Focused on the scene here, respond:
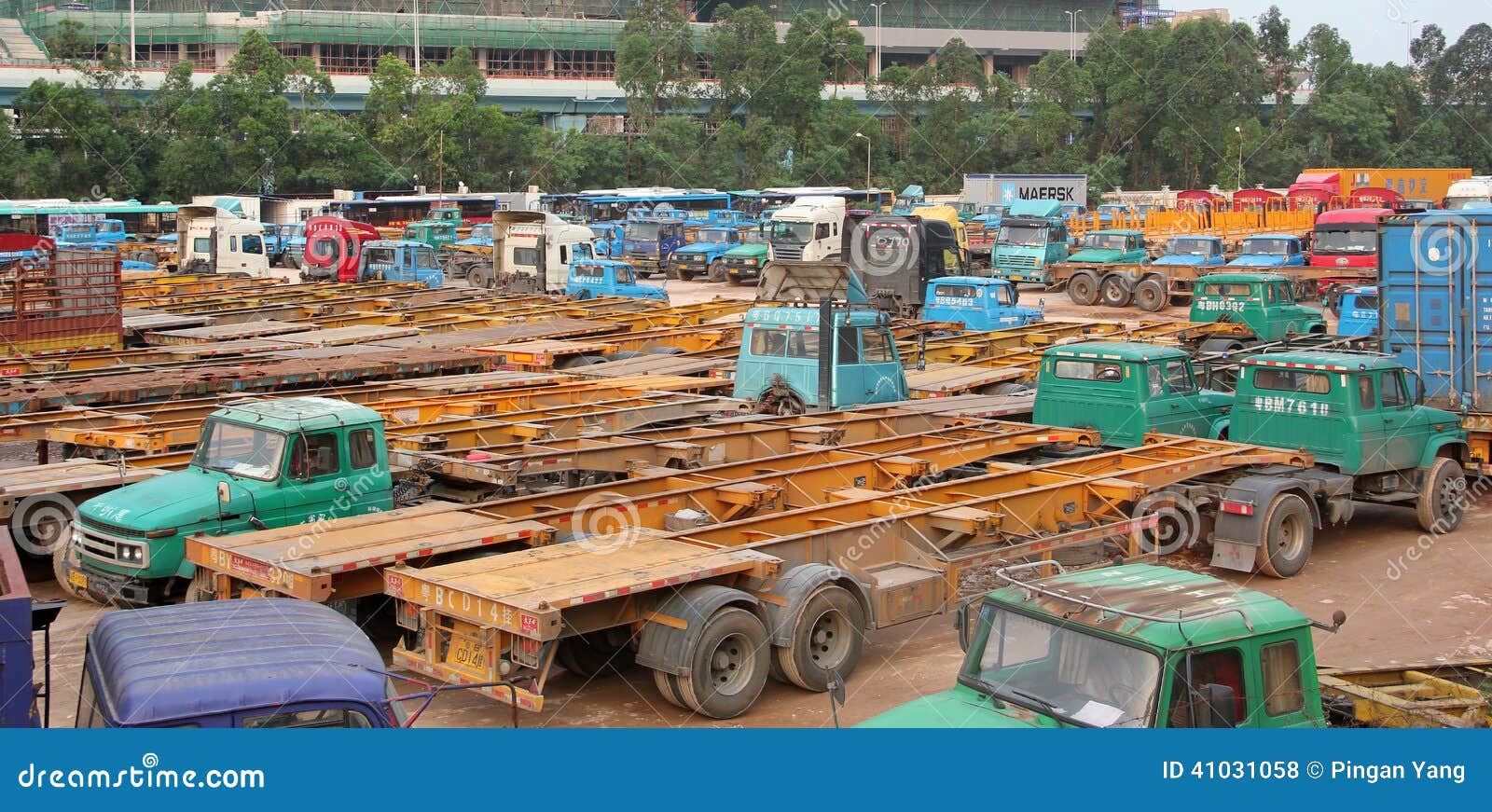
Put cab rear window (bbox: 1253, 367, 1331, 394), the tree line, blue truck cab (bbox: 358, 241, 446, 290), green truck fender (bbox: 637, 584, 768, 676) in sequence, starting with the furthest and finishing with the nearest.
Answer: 1. the tree line
2. blue truck cab (bbox: 358, 241, 446, 290)
3. cab rear window (bbox: 1253, 367, 1331, 394)
4. green truck fender (bbox: 637, 584, 768, 676)

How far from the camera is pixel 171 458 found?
49.1 feet

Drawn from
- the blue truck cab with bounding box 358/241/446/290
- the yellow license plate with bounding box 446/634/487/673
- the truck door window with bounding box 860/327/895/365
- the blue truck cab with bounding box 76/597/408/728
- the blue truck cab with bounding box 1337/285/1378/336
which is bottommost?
the yellow license plate with bounding box 446/634/487/673

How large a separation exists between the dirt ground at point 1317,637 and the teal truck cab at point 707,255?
31249 mm

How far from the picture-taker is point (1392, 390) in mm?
15055

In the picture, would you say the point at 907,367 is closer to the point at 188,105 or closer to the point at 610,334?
the point at 610,334

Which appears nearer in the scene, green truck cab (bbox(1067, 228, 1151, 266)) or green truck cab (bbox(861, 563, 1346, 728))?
green truck cab (bbox(861, 563, 1346, 728))

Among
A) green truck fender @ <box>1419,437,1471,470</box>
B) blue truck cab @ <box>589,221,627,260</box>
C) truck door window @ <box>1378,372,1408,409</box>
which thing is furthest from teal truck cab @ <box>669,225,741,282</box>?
truck door window @ <box>1378,372,1408,409</box>

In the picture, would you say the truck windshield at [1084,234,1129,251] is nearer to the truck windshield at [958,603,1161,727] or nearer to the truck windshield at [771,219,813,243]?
the truck windshield at [771,219,813,243]

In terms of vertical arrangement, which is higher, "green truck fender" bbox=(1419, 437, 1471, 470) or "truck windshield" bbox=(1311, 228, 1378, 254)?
"truck windshield" bbox=(1311, 228, 1378, 254)

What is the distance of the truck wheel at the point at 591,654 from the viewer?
419 inches

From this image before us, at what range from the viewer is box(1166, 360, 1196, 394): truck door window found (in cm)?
1647

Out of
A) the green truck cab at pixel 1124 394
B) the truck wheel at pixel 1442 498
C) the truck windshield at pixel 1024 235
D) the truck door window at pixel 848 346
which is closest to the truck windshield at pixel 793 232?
the truck windshield at pixel 1024 235

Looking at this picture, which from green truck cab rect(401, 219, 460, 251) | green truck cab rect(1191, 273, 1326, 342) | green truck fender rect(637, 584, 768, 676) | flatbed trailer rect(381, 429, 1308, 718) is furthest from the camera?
green truck cab rect(401, 219, 460, 251)

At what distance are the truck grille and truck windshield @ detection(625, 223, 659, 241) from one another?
37.5 meters
